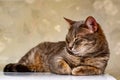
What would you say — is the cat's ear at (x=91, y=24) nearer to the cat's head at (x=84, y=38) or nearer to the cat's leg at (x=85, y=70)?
the cat's head at (x=84, y=38)

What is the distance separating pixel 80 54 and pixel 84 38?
3.8 inches

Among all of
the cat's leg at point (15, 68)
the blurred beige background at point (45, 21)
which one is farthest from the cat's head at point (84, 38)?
the cat's leg at point (15, 68)

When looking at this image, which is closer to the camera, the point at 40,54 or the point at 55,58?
the point at 55,58

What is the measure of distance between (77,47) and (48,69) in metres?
0.24

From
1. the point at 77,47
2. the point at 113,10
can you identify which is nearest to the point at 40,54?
the point at 77,47

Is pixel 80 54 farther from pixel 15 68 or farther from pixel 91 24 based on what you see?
pixel 15 68

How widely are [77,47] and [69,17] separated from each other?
27 cm

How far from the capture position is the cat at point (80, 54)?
5.02 ft

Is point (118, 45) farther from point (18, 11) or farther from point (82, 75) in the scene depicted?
point (18, 11)

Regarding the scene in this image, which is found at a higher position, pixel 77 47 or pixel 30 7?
pixel 30 7

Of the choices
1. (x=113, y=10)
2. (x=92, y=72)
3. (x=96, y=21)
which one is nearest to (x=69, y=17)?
(x=96, y=21)

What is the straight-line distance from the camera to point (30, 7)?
174 cm

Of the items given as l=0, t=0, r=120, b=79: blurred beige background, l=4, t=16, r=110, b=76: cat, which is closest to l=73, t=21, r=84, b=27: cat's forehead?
l=4, t=16, r=110, b=76: cat

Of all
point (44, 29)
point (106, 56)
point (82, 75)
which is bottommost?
point (82, 75)
